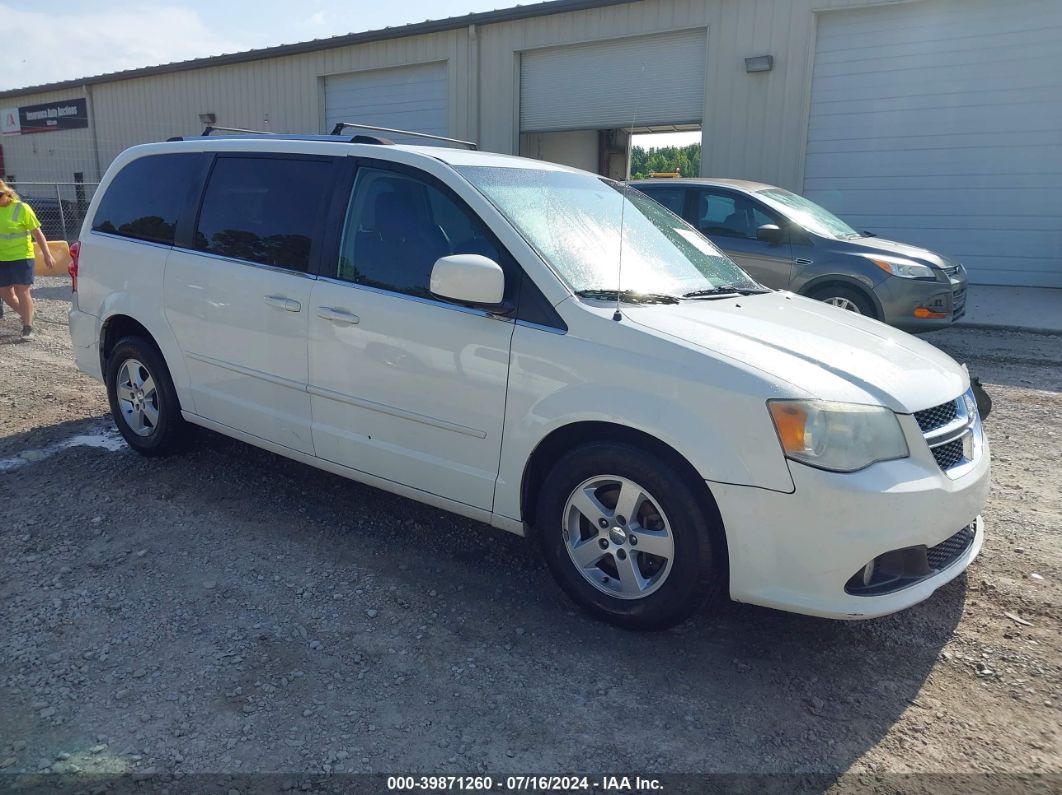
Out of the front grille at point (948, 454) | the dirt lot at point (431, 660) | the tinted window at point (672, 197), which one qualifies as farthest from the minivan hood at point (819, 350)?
the tinted window at point (672, 197)

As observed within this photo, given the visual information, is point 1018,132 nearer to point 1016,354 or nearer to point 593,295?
point 1016,354

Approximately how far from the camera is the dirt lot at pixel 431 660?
8.63 feet

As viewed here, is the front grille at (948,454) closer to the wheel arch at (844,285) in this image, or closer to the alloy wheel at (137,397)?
the alloy wheel at (137,397)

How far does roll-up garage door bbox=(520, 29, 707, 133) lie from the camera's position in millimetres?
14500

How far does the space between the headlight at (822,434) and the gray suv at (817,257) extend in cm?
594

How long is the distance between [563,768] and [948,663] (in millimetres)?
1577

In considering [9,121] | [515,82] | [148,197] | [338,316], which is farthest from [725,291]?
[9,121]

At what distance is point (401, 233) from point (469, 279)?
0.74 meters

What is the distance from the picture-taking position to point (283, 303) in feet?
13.5

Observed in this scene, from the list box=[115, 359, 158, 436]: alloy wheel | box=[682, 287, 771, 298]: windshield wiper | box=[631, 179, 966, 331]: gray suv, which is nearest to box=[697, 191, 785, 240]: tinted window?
box=[631, 179, 966, 331]: gray suv

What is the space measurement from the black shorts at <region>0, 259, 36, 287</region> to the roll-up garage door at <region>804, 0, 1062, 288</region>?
37.3 ft

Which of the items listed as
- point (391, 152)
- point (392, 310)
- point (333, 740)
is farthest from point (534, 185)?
point (333, 740)

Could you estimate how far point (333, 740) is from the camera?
266 centimetres

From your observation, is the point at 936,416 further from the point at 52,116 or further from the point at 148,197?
the point at 52,116
